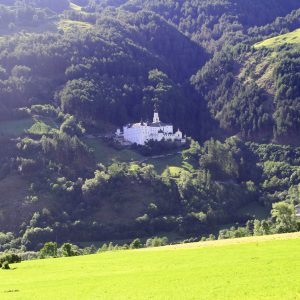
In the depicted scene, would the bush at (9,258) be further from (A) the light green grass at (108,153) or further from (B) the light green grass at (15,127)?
(B) the light green grass at (15,127)

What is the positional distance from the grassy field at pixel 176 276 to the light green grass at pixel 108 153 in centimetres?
10573

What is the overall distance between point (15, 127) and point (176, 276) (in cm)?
13721

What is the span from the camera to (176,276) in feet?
151

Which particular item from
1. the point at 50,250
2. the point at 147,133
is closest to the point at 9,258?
the point at 50,250

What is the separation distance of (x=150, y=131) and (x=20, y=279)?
140544 millimetres

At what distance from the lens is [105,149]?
180125 mm

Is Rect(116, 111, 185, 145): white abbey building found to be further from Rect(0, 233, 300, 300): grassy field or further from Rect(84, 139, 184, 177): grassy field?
Rect(0, 233, 300, 300): grassy field

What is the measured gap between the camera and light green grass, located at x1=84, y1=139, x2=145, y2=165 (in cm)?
17188

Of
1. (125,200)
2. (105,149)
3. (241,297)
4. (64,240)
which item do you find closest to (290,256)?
(241,297)

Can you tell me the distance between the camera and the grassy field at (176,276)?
127 feet

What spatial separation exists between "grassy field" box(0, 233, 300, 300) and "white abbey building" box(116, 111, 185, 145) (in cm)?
12594

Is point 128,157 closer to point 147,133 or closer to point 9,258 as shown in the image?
point 147,133

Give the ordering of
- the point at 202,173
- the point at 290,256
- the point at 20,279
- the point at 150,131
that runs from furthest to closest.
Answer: the point at 150,131, the point at 202,173, the point at 20,279, the point at 290,256

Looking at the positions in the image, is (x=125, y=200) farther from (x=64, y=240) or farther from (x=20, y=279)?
(x=20, y=279)
